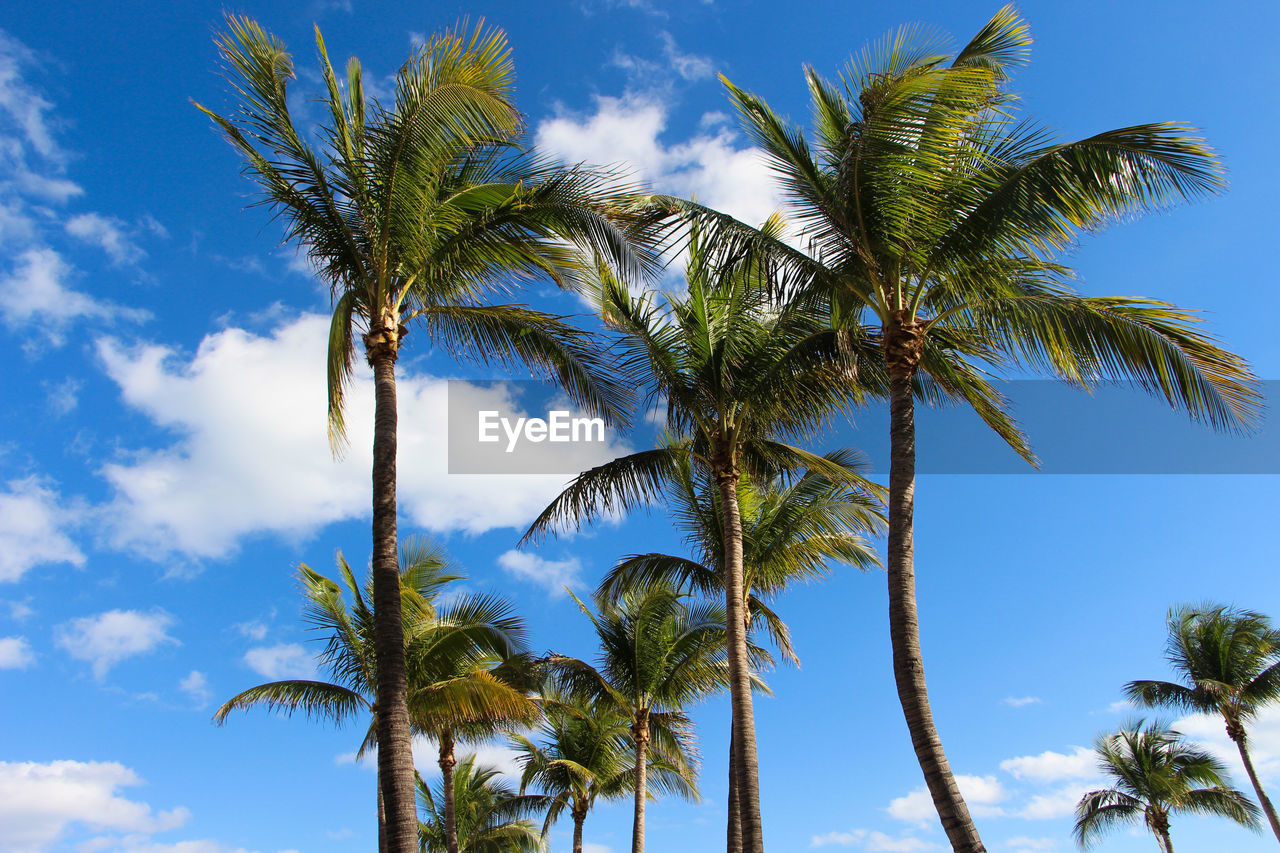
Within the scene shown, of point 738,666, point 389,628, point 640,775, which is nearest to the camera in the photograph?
point 389,628

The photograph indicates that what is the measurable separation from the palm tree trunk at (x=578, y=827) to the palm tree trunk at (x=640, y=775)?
29.4 ft

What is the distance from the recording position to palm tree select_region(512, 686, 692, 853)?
23.8 m

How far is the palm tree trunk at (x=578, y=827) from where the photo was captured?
2712 centimetres

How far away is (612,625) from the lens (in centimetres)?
1959

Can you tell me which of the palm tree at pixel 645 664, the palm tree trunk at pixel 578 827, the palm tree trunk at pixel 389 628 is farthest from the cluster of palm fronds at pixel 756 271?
the palm tree trunk at pixel 578 827

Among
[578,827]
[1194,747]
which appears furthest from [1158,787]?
[578,827]

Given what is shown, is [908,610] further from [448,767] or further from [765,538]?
[448,767]

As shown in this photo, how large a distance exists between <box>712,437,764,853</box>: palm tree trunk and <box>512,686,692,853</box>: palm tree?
10439mm

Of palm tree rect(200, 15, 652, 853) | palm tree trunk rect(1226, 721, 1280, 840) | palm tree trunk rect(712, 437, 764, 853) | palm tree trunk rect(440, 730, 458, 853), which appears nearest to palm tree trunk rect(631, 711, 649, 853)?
palm tree trunk rect(440, 730, 458, 853)

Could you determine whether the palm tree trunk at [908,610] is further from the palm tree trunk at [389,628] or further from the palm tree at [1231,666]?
the palm tree at [1231,666]

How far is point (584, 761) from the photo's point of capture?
83.7 feet

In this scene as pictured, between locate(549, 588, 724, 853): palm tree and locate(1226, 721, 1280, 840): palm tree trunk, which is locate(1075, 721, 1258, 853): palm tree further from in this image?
locate(549, 588, 724, 853): palm tree

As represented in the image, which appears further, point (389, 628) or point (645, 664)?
point (645, 664)

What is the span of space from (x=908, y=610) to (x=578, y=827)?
22.2 metres
